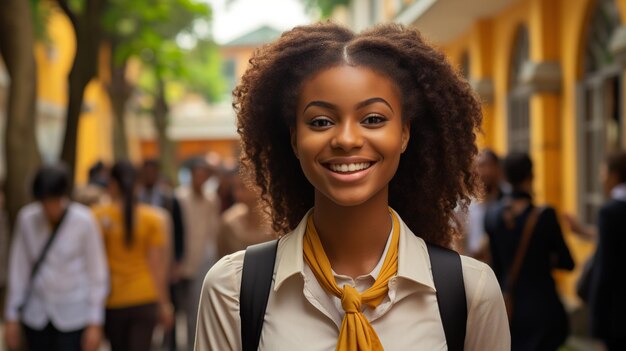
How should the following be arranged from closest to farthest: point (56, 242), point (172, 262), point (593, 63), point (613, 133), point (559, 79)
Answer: point (56, 242), point (172, 262), point (613, 133), point (593, 63), point (559, 79)

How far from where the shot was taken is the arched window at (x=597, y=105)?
1103 centimetres

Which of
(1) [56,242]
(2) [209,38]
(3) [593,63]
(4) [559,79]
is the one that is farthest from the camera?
(2) [209,38]

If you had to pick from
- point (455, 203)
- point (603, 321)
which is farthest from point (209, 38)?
point (455, 203)

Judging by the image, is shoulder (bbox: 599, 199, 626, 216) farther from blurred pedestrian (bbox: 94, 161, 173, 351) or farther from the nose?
the nose

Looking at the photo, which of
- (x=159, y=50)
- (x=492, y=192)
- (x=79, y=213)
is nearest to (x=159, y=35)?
(x=159, y=50)

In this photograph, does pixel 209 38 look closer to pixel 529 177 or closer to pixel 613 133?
pixel 613 133

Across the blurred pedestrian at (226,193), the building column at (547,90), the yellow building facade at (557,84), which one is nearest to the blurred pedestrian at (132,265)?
the blurred pedestrian at (226,193)

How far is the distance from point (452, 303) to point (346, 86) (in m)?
0.58

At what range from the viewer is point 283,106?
2.75m

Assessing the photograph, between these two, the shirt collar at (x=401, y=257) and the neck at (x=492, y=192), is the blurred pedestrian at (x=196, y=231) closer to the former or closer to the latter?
the neck at (x=492, y=192)

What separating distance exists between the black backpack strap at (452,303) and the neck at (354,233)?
7.1 inches

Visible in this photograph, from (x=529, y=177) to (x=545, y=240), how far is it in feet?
1.37

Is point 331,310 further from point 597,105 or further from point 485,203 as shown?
point 597,105

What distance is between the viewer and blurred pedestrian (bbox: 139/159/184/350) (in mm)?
9648
